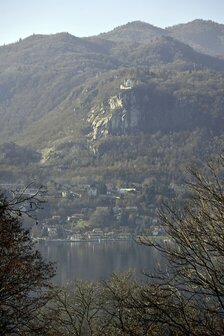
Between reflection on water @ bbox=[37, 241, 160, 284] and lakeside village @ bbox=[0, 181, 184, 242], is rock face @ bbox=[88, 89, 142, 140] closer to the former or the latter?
lakeside village @ bbox=[0, 181, 184, 242]

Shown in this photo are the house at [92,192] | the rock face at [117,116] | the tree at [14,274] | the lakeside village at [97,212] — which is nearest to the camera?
the tree at [14,274]

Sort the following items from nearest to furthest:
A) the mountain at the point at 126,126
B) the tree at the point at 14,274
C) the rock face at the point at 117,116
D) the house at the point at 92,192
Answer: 1. the tree at the point at 14,274
2. the house at the point at 92,192
3. the mountain at the point at 126,126
4. the rock face at the point at 117,116

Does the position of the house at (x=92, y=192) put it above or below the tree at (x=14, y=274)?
below

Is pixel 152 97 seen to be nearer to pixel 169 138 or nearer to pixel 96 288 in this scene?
pixel 169 138

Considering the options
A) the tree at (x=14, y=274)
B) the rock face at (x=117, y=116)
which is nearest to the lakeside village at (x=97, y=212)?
the rock face at (x=117, y=116)

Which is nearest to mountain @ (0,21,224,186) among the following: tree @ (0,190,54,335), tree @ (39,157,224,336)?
tree @ (0,190,54,335)

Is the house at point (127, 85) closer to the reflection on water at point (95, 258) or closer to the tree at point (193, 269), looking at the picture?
the reflection on water at point (95, 258)

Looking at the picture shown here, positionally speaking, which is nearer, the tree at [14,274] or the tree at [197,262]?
the tree at [197,262]
